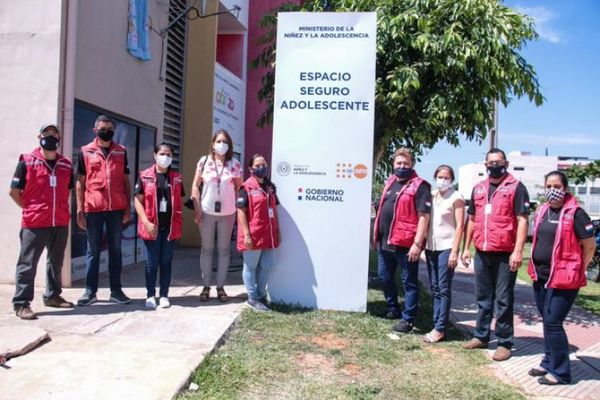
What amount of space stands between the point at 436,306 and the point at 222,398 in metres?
2.69

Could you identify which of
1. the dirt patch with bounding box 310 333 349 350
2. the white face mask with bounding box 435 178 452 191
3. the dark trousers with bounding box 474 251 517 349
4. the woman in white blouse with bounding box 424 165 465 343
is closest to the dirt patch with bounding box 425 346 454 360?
the woman in white blouse with bounding box 424 165 465 343

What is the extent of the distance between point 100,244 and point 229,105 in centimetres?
823

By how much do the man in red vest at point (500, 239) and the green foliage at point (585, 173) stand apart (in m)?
10.6

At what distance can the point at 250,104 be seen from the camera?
16.6m

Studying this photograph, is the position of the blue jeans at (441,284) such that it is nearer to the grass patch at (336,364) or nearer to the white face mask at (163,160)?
the grass patch at (336,364)

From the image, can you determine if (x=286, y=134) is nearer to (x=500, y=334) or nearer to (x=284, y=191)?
(x=284, y=191)

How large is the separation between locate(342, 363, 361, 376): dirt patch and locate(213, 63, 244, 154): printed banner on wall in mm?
8365

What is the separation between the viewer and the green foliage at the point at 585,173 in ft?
46.8

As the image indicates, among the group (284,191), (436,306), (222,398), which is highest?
(284,191)

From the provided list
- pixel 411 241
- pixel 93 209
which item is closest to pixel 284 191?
pixel 411 241

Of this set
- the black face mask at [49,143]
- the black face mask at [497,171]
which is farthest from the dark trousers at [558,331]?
the black face mask at [49,143]

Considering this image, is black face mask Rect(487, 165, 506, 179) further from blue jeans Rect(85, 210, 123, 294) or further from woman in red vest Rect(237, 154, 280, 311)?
blue jeans Rect(85, 210, 123, 294)

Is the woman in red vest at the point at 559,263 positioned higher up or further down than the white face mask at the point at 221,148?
further down

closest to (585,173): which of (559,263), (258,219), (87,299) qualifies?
(559,263)
